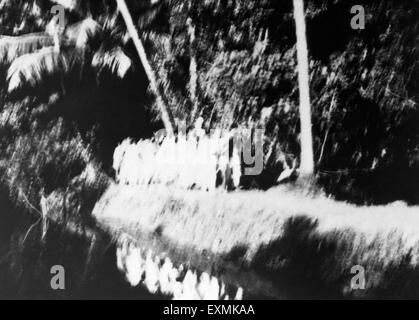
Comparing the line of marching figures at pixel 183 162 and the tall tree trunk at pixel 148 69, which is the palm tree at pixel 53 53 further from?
the line of marching figures at pixel 183 162

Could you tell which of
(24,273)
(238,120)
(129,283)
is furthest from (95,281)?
(238,120)

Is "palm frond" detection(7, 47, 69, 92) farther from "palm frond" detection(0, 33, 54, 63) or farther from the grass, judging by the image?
the grass

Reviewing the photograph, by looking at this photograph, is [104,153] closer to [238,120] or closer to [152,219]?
[152,219]

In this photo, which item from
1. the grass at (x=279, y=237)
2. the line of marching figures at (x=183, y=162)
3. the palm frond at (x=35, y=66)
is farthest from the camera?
the palm frond at (x=35, y=66)

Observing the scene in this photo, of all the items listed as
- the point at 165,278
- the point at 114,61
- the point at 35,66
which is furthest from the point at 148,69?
the point at 165,278

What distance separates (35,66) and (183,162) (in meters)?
0.57

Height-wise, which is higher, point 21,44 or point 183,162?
point 21,44

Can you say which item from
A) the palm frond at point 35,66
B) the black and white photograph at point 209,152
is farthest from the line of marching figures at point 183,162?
the palm frond at point 35,66

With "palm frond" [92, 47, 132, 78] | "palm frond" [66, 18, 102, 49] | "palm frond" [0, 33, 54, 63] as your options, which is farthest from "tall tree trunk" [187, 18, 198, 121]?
"palm frond" [0, 33, 54, 63]

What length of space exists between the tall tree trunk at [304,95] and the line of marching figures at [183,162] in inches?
7.3

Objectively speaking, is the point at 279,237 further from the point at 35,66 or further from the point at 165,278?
the point at 35,66

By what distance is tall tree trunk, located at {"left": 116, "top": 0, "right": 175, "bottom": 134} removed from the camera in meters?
1.38

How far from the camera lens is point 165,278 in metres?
1.36

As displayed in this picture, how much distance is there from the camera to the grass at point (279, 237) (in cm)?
124
